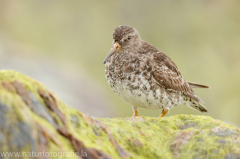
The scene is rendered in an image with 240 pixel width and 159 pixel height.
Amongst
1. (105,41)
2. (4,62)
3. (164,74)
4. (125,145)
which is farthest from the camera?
(105,41)

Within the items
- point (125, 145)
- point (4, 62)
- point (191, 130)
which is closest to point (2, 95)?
point (125, 145)

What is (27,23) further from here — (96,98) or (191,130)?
(191,130)

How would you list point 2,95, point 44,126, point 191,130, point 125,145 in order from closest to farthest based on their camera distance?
point 2,95 → point 44,126 → point 125,145 → point 191,130

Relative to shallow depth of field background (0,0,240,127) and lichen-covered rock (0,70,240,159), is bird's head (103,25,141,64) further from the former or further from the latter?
shallow depth of field background (0,0,240,127)

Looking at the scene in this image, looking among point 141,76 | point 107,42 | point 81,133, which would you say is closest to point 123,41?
point 141,76

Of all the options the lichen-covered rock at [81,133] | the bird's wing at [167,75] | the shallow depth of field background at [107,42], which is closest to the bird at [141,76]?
the bird's wing at [167,75]

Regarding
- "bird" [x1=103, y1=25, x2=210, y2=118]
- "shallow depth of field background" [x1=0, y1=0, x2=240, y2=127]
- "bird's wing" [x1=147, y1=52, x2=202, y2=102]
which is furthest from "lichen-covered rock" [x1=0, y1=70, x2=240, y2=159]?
"shallow depth of field background" [x1=0, y1=0, x2=240, y2=127]

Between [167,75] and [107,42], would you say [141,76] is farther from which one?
[107,42]
